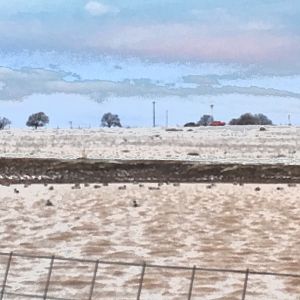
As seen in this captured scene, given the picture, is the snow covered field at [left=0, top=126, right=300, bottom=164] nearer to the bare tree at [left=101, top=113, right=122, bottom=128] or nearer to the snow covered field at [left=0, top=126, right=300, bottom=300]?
the snow covered field at [left=0, top=126, right=300, bottom=300]

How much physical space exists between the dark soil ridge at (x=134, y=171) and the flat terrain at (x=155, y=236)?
13.0 feet

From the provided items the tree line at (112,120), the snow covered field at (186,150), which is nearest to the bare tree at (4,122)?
the tree line at (112,120)

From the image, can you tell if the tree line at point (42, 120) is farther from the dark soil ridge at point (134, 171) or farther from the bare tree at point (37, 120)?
the dark soil ridge at point (134, 171)

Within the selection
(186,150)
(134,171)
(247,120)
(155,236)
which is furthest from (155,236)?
(247,120)

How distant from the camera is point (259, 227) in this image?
545 inches

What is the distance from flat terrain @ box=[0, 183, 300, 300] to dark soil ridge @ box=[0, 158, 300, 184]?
3952 mm

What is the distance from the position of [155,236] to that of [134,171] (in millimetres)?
14691

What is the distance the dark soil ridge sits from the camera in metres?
24.2

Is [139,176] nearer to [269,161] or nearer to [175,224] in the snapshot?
[269,161]

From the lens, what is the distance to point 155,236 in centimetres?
1291

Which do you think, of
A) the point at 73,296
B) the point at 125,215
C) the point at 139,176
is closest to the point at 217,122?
the point at 139,176

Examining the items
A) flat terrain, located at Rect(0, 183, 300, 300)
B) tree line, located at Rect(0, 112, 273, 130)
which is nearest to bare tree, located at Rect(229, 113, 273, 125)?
tree line, located at Rect(0, 112, 273, 130)

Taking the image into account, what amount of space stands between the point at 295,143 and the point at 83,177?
68.5 feet

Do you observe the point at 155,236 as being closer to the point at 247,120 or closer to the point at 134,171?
the point at 134,171
